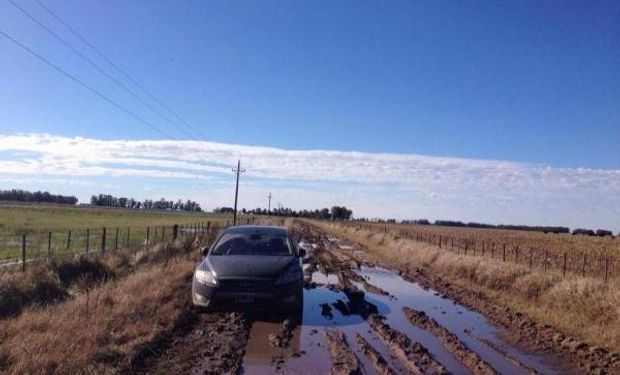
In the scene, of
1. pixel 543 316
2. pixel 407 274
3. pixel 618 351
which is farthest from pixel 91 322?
pixel 407 274

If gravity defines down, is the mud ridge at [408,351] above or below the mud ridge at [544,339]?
below

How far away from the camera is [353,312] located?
12391 millimetres

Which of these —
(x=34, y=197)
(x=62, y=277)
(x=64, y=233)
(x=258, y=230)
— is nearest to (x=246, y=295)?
(x=258, y=230)

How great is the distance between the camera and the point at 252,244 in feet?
41.3

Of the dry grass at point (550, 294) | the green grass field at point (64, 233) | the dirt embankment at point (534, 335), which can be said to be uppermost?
the dry grass at point (550, 294)

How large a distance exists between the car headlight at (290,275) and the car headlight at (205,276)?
1.18m

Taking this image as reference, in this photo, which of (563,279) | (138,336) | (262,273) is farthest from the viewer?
(563,279)

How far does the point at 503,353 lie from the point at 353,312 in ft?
13.1

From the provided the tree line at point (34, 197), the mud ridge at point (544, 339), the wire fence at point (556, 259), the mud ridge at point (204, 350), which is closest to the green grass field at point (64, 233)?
the mud ridge at point (204, 350)

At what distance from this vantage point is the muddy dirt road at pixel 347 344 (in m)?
7.69

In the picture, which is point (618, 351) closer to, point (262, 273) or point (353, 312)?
point (353, 312)

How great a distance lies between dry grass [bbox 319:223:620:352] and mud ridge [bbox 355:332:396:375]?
154 inches

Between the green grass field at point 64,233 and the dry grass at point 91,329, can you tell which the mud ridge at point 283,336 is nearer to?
the dry grass at point 91,329

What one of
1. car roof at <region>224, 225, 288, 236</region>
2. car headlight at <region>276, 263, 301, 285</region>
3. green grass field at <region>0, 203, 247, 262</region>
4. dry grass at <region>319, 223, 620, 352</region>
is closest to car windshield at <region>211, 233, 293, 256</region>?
car roof at <region>224, 225, 288, 236</region>
